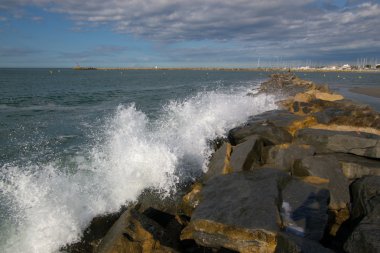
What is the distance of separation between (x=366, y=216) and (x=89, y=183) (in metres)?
5.37

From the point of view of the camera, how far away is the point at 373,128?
8.46 metres

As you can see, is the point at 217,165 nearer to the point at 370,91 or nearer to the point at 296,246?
the point at 296,246

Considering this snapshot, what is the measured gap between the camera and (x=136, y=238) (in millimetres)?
4340

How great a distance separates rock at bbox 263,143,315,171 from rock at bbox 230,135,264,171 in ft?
0.71

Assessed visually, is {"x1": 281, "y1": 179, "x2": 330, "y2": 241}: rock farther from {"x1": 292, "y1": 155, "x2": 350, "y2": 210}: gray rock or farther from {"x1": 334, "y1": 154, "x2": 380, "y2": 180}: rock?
{"x1": 334, "y1": 154, "x2": 380, "y2": 180}: rock

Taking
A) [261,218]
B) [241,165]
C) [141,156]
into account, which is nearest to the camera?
[261,218]

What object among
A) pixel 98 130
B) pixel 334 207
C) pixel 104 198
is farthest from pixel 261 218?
pixel 98 130

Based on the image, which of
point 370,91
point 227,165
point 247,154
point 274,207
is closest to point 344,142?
point 247,154

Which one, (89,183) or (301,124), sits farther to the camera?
(301,124)

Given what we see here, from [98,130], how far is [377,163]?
1006 centimetres

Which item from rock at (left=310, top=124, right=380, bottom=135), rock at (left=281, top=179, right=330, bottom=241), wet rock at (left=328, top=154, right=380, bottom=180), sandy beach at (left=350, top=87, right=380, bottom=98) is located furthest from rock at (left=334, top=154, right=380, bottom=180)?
sandy beach at (left=350, top=87, right=380, bottom=98)

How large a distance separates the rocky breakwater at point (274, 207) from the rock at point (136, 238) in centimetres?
1

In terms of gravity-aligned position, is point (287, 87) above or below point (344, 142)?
above

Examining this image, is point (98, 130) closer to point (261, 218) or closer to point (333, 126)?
point (333, 126)
